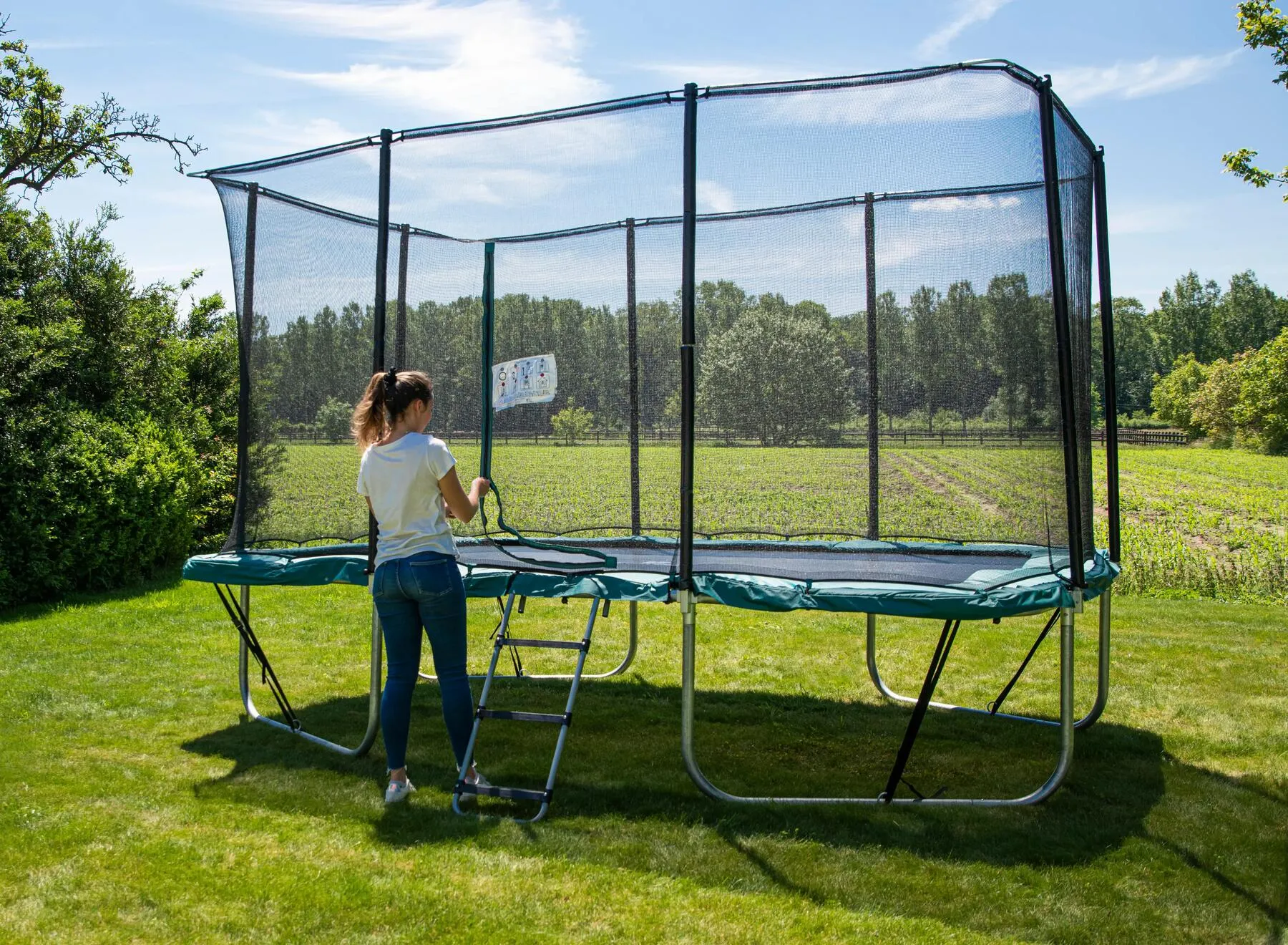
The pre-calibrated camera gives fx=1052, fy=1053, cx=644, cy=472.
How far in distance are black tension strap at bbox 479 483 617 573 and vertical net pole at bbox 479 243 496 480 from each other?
0.12m

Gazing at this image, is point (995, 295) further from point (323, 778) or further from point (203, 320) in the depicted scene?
point (203, 320)

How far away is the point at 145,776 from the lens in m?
3.89

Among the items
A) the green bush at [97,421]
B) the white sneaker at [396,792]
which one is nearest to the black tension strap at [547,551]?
the white sneaker at [396,792]

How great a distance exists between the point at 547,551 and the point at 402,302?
1.35 metres

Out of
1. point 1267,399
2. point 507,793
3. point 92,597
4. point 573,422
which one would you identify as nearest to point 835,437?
point 573,422

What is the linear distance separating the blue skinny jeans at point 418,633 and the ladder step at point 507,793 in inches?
3.8

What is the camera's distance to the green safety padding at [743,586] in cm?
345

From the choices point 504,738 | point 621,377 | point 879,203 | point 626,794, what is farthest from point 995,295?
point 504,738

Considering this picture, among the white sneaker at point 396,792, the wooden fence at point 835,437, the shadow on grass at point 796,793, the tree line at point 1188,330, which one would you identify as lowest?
the shadow on grass at point 796,793

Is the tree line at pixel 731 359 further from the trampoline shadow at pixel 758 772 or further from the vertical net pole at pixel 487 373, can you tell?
the trampoline shadow at pixel 758 772

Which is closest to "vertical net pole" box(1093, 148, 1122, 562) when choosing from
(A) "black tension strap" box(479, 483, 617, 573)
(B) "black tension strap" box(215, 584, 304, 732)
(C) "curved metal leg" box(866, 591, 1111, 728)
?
(C) "curved metal leg" box(866, 591, 1111, 728)

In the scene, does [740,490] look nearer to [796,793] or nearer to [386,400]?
[796,793]

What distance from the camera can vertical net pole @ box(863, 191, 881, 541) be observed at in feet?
14.7

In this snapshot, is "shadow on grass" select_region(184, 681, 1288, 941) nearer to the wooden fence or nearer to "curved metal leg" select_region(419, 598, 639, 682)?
"curved metal leg" select_region(419, 598, 639, 682)
